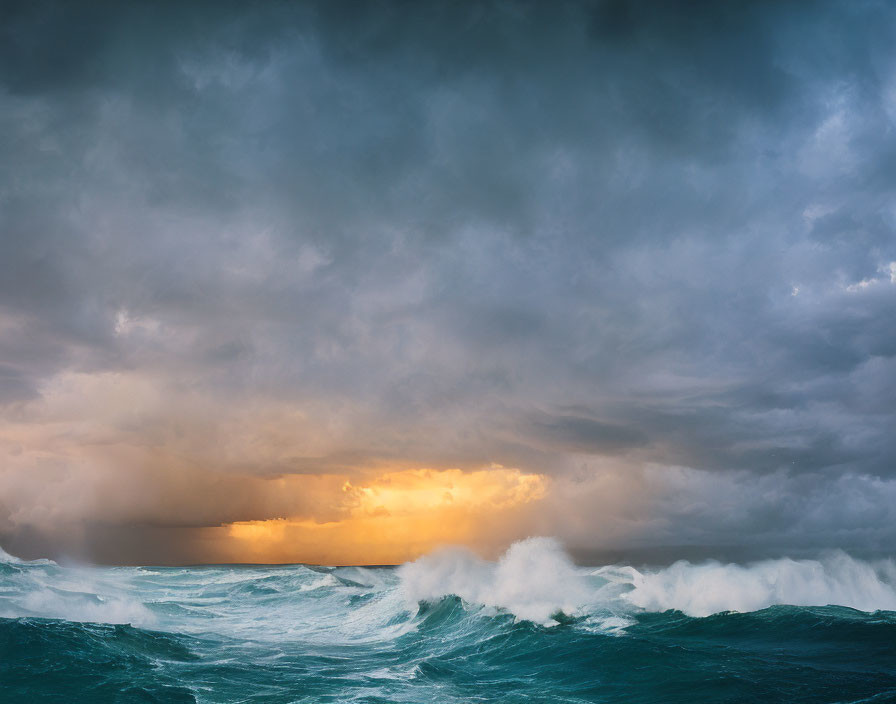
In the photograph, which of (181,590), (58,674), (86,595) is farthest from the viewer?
(181,590)

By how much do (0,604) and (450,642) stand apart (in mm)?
21997

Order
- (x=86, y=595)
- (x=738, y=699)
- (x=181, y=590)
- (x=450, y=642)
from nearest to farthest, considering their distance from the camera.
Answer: (x=738, y=699)
(x=450, y=642)
(x=86, y=595)
(x=181, y=590)

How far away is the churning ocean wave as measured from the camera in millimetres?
17406

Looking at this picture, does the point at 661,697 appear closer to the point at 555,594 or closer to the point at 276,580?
the point at 555,594

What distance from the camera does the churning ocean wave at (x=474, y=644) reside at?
1741 centimetres

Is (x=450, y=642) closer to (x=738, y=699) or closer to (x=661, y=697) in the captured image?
(x=661, y=697)

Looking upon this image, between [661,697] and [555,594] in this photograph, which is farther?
[555,594]

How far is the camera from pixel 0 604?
29.2 m

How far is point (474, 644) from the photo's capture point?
25906 mm

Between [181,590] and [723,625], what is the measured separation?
4364 centimetres

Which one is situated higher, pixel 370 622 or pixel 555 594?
pixel 555 594

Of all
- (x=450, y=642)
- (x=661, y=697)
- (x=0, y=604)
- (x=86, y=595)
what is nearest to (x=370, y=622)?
(x=450, y=642)

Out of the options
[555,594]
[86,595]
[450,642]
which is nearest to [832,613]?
[555,594]

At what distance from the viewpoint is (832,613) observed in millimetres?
27703
